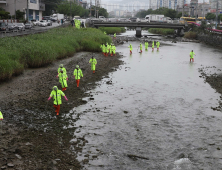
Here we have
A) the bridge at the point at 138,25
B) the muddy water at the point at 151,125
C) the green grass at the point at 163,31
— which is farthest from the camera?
the green grass at the point at 163,31

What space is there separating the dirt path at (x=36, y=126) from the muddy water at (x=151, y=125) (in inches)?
28.0

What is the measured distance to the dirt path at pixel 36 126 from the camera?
34.7 ft

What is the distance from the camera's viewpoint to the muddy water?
11.6 metres

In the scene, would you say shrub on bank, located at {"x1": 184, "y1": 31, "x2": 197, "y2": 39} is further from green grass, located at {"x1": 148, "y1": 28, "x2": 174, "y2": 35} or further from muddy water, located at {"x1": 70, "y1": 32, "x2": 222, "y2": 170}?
muddy water, located at {"x1": 70, "y1": 32, "x2": 222, "y2": 170}

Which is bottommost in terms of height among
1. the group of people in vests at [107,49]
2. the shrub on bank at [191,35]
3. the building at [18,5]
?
the group of people in vests at [107,49]

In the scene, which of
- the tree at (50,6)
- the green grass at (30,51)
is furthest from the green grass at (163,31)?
the green grass at (30,51)

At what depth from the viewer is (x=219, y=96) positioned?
21.5m

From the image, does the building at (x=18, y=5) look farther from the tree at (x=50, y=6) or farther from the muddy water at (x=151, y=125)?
the muddy water at (x=151, y=125)

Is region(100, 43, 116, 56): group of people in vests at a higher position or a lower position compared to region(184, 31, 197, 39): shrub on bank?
lower

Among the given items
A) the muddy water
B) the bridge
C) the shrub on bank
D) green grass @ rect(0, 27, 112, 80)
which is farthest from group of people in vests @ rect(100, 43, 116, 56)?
the shrub on bank

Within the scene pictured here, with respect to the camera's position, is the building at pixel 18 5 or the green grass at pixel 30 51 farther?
the building at pixel 18 5

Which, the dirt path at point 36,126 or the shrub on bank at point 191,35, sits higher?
the shrub on bank at point 191,35

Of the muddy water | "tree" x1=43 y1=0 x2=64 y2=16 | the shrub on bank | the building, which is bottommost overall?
the muddy water

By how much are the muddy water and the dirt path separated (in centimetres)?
71
